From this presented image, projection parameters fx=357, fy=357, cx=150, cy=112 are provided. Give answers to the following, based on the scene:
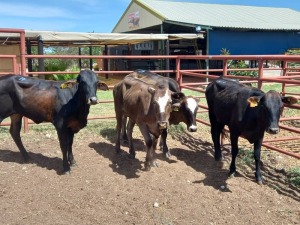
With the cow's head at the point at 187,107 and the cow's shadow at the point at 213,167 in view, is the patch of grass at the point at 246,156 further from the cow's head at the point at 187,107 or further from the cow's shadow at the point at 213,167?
the cow's head at the point at 187,107

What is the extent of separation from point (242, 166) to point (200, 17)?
678 inches

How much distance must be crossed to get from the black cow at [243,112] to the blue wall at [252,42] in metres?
13.7

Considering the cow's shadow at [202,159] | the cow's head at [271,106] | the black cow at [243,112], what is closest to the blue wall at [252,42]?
the cow's shadow at [202,159]

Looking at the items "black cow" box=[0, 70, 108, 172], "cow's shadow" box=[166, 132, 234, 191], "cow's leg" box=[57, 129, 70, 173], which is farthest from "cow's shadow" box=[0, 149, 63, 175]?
"cow's shadow" box=[166, 132, 234, 191]

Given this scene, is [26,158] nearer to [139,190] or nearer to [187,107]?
[139,190]

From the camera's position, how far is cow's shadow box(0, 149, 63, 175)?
5.42 meters

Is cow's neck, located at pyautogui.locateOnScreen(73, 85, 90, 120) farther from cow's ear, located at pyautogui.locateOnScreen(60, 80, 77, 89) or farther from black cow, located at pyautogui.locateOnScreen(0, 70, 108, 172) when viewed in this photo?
cow's ear, located at pyautogui.locateOnScreen(60, 80, 77, 89)

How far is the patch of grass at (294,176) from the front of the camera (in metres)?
4.82

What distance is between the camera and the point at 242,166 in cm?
550

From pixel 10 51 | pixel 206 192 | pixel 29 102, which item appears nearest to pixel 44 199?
pixel 29 102

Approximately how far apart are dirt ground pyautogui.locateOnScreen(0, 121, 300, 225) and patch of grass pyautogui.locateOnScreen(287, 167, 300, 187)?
94 mm

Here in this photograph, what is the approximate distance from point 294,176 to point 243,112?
1.20 metres

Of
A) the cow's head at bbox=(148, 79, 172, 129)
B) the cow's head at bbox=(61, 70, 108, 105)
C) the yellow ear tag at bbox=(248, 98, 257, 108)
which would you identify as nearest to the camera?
the yellow ear tag at bbox=(248, 98, 257, 108)

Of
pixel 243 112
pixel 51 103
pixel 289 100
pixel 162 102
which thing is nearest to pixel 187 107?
pixel 162 102
